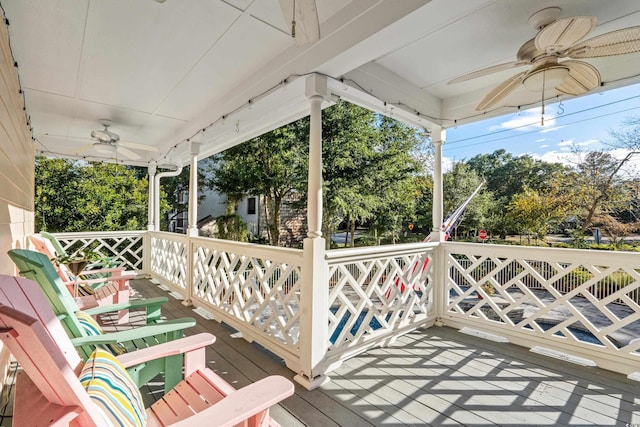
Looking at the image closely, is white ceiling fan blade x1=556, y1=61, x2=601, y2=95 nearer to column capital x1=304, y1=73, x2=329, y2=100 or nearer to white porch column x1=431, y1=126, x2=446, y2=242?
white porch column x1=431, y1=126, x2=446, y2=242

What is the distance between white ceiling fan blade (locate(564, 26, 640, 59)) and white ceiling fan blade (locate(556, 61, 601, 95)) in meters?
0.10

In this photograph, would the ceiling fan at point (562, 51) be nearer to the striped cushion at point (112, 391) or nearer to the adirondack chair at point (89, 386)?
the adirondack chair at point (89, 386)

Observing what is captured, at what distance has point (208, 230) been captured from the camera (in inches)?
541

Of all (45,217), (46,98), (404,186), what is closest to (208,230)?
(45,217)

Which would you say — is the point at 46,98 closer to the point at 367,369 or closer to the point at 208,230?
the point at 367,369

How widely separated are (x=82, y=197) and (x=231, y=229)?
410cm

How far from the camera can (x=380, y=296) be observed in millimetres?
A: 3170

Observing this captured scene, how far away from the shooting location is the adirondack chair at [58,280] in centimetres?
188

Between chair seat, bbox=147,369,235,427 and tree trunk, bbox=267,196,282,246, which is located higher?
tree trunk, bbox=267,196,282,246

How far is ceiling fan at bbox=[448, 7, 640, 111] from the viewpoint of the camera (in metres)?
1.83

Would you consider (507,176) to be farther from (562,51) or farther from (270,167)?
(562,51)

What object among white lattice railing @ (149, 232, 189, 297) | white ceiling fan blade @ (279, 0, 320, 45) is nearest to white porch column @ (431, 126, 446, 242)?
white ceiling fan blade @ (279, 0, 320, 45)

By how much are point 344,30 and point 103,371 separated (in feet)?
7.44

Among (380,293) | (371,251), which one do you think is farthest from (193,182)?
(380,293)
